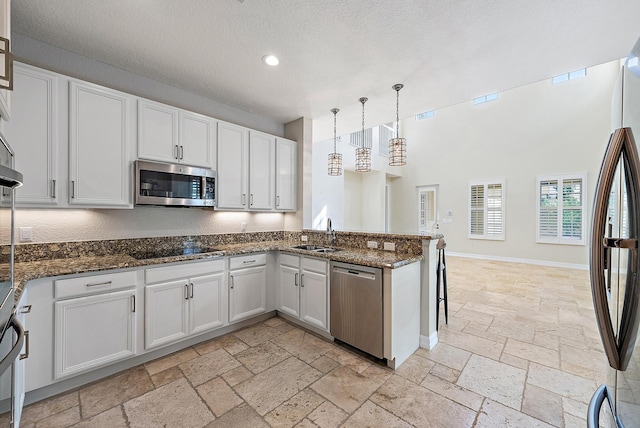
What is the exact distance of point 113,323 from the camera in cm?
213

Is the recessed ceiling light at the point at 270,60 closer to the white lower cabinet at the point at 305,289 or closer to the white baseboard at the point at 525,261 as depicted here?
the white lower cabinet at the point at 305,289

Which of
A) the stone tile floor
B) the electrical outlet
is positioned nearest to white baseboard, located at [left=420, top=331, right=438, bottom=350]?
the stone tile floor

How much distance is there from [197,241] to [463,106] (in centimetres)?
803

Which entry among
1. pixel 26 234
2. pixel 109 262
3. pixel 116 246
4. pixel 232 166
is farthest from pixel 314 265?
pixel 26 234

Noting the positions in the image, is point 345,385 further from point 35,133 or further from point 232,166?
point 35,133

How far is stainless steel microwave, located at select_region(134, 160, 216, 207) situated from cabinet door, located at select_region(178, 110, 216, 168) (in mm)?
112

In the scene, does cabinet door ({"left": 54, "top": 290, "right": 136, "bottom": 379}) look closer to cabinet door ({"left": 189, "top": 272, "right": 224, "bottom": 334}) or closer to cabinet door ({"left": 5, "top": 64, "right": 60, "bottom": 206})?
cabinet door ({"left": 189, "top": 272, "right": 224, "bottom": 334})

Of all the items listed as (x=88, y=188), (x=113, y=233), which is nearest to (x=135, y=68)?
(x=88, y=188)

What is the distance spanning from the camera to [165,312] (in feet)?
7.92

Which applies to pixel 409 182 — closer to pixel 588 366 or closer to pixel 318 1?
pixel 588 366

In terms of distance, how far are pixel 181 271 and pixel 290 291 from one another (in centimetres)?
122

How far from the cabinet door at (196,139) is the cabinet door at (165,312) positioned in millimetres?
1318

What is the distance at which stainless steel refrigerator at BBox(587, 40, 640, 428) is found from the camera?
82 centimetres

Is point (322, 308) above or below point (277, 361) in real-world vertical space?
above
